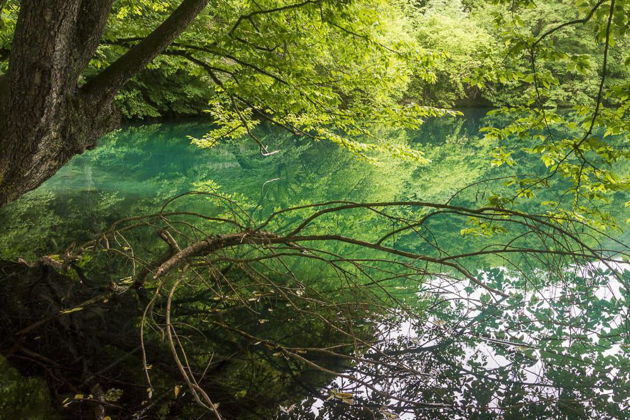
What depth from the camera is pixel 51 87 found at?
3.37 m

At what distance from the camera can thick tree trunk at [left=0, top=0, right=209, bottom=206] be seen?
10.5ft

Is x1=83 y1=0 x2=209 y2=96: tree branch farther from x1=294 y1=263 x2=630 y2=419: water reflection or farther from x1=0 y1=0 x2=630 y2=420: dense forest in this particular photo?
x1=294 y1=263 x2=630 y2=419: water reflection

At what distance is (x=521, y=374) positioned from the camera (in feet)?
13.2

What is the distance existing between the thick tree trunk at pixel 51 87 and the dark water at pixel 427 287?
2.10 meters

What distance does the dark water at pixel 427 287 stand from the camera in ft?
11.5

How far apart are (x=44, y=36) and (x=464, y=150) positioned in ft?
58.6

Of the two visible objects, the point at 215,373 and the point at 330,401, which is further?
the point at 215,373

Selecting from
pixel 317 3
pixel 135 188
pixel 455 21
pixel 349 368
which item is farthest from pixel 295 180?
pixel 455 21

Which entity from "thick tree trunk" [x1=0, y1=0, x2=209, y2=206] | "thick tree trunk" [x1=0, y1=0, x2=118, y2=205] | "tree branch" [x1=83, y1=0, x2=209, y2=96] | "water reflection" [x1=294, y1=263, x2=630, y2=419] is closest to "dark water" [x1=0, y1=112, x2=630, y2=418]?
"water reflection" [x1=294, y1=263, x2=630, y2=419]

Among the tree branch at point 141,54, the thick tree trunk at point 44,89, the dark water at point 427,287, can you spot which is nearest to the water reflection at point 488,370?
the dark water at point 427,287

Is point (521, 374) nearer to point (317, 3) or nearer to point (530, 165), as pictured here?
point (317, 3)

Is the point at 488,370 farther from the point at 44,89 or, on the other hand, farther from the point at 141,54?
the point at 44,89

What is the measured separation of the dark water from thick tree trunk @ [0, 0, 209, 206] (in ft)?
6.88

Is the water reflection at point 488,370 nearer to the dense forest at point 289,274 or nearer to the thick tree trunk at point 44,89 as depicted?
the dense forest at point 289,274
